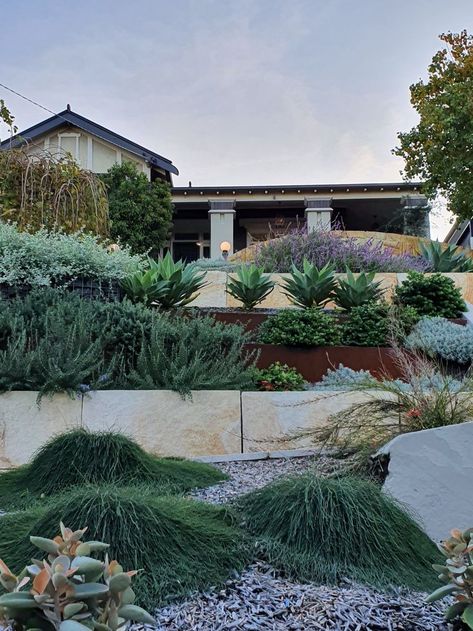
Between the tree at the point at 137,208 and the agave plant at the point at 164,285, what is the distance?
31.7 feet

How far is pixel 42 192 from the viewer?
284 inches

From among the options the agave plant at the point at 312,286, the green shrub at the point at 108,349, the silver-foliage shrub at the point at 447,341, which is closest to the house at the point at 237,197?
the agave plant at the point at 312,286

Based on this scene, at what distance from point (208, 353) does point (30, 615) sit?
3.52 metres

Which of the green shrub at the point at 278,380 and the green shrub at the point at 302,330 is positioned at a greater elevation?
the green shrub at the point at 302,330

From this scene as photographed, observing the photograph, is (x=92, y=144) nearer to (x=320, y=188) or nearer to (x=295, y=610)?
(x=320, y=188)

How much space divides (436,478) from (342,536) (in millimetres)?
737

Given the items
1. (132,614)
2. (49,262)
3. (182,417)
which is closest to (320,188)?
(49,262)

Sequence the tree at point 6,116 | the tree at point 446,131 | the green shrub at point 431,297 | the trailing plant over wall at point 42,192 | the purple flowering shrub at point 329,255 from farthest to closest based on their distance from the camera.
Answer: the tree at point 446,131
the purple flowering shrub at point 329,255
the trailing plant over wall at point 42,192
the tree at point 6,116
the green shrub at point 431,297

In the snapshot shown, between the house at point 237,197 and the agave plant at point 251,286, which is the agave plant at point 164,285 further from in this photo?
the house at point 237,197

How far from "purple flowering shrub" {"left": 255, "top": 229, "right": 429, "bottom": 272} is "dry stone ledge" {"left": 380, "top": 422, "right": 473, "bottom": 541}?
5317 mm

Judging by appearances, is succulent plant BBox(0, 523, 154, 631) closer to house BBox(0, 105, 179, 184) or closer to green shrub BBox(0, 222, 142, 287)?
green shrub BBox(0, 222, 142, 287)

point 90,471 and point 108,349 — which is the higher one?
point 108,349

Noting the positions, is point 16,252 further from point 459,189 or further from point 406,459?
point 459,189

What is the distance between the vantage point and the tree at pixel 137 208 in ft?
51.0
